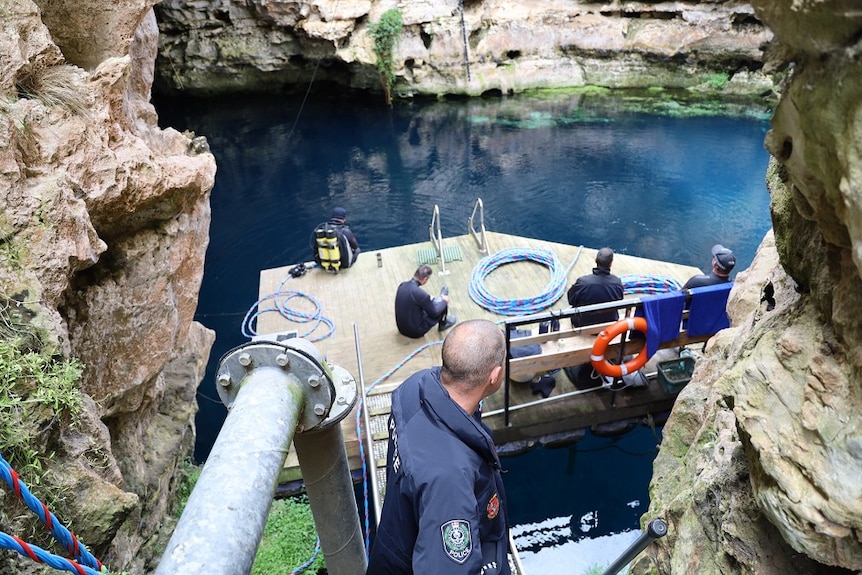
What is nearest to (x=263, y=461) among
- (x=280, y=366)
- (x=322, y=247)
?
(x=280, y=366)

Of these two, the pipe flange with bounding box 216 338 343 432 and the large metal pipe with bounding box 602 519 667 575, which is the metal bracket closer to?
the pipe flange with bounding box 216 338 343 432

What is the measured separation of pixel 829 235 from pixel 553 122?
18.9m

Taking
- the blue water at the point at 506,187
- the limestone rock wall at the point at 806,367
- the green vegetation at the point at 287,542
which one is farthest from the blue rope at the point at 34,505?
the blue water at the point at 506,187

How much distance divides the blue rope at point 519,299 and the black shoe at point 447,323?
2.13ft

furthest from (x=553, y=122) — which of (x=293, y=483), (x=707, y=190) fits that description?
(x=293, y=483)

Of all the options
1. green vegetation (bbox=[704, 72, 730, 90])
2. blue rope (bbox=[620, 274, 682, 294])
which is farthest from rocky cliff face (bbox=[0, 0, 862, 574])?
green vegetation (bbox=[704, 72, 730, 90])

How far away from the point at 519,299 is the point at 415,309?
6.74ft

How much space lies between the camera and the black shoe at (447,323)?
324 inches

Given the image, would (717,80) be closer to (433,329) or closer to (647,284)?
(647,284)

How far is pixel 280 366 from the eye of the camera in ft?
7.83

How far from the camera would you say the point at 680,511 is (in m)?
3.32

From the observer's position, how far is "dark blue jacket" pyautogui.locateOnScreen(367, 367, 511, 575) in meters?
2.29

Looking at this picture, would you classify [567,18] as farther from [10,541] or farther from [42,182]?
[10,541]

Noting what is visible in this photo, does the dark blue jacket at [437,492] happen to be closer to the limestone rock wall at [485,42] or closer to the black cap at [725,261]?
the black cap at [725,261]
